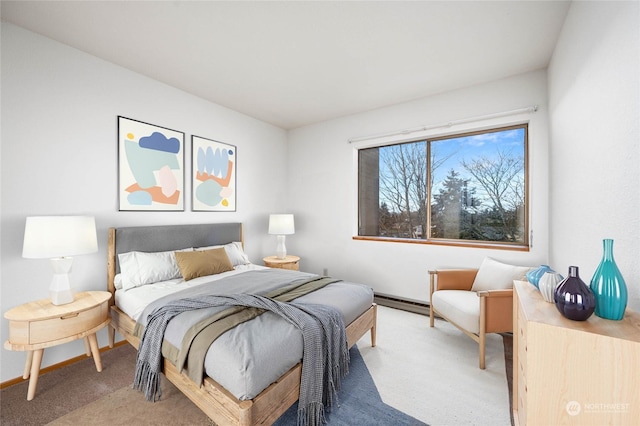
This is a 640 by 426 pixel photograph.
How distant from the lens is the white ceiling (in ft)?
6.10

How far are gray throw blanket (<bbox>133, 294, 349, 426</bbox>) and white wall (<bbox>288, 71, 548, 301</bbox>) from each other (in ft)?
6.03

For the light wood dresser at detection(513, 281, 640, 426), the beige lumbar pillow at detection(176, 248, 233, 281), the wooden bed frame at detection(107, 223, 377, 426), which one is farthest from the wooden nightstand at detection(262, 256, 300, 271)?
the light wood dresser at detection(513, 281, 640, 426)

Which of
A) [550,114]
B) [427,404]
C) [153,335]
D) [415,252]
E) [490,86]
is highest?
[490,86]

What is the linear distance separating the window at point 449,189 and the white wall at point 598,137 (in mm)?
712

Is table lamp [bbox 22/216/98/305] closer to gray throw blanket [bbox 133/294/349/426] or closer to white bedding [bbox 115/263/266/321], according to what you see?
white bedding [bbox 115/263/266/321]

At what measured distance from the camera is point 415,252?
3.37m

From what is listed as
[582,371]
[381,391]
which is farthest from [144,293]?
[582,371]

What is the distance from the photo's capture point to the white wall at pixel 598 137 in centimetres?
107

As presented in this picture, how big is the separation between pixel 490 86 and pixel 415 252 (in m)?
2.08

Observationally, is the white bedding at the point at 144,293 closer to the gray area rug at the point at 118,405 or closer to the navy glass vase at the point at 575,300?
the gray area rug at the point at 118,405

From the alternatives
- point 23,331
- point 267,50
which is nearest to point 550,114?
point 267,50

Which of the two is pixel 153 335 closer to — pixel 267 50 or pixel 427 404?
pixel 427 404

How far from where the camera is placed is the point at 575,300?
0.96 meters

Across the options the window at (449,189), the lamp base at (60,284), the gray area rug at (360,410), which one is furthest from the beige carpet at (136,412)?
the window at (449,189)
